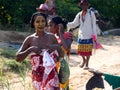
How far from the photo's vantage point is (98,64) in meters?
9.82

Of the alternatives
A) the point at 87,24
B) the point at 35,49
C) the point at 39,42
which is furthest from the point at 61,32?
the point at 87,24

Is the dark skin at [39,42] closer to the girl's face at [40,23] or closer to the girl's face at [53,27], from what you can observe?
the girl's face at [40,23]

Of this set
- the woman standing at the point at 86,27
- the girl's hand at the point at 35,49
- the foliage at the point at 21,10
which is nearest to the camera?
the girl's hand at the point at 35,49

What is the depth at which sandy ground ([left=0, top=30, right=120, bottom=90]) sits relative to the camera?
307 inches

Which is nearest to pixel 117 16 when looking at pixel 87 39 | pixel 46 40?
pixel 87 39

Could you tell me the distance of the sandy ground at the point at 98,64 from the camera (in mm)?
7786

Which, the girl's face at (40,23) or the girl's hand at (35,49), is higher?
the girl's face at (40,23)

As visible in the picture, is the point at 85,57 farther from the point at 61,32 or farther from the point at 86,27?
the point at 61,32

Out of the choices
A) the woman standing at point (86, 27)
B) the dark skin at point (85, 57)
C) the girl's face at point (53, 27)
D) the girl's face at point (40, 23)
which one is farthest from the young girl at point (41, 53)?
the dark skin at point (85, 57)

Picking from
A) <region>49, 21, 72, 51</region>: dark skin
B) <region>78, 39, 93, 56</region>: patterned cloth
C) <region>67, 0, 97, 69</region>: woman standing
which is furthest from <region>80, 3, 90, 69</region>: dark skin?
<region>49, 21, 72, 51</region>: dark skin

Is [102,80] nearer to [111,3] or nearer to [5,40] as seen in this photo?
[5,40]

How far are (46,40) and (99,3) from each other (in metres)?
15.0

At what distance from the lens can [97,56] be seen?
36.0 feet

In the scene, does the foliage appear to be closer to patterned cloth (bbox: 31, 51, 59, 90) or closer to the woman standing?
the woman standing
